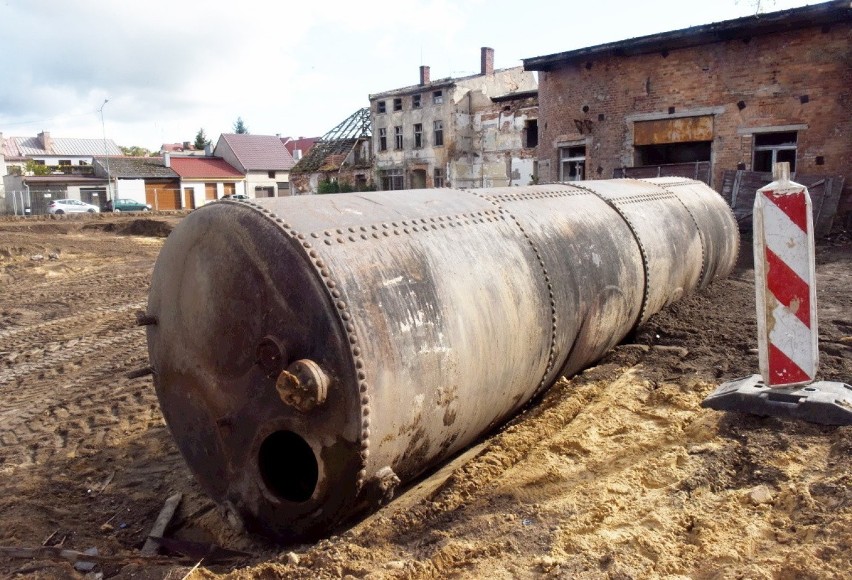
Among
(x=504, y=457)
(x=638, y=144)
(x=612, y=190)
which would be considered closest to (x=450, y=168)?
(x=638, y=144)

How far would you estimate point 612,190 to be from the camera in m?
6.20

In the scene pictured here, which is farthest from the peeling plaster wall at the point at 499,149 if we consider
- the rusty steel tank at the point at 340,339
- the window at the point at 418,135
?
the rusty steel tank at the point at 340,339

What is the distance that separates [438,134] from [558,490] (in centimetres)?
3117

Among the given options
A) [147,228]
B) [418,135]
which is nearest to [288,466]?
[147,228]

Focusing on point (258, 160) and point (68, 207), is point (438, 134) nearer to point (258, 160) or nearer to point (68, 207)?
point (258, 160)

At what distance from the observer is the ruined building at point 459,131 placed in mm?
28898

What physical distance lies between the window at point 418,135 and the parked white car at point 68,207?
1835 cm

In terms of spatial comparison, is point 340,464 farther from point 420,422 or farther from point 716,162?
point 716,162

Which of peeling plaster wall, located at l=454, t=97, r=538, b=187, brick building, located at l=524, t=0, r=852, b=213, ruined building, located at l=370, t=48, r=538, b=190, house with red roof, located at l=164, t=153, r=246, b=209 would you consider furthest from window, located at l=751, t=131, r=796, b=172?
house with red roof, located at l=164, t=153, r=246, b=209

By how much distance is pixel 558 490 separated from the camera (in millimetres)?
3342

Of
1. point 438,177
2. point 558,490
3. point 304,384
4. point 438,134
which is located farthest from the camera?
point 438,177

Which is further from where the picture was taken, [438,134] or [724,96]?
[438,134]

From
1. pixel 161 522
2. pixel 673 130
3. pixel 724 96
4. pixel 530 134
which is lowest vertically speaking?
pixel 161 522

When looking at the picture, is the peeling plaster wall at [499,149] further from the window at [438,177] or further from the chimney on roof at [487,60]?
the chimney on roof at [487,60]
